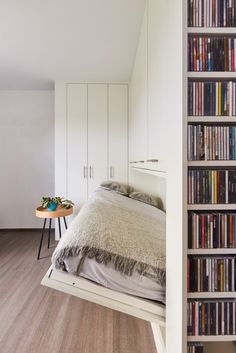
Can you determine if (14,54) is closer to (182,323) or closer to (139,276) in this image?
(139,276)

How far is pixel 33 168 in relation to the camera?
13.4 ft

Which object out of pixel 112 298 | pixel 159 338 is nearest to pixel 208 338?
pixel 112 298

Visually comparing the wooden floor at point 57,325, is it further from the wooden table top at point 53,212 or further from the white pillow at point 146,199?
the white pillow at point 146,199

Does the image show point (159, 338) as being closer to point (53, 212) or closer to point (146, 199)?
point (146, 199)

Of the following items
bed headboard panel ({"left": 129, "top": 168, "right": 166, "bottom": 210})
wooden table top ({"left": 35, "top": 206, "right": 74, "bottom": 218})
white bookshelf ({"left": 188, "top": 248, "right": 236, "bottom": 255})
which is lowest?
wooden table top ({"left": 35, "top": 206, "right": 74, "bottom": 218})

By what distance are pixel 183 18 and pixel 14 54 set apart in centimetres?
247

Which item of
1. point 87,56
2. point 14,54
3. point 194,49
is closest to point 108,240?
point 194,49

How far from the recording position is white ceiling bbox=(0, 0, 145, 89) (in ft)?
6.13

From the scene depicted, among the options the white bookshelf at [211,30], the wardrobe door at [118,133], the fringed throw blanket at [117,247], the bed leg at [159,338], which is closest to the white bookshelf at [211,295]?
the fringed throw blanket at [117,247]

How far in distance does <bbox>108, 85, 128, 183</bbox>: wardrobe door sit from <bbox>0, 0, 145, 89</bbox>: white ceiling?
0.23 metres

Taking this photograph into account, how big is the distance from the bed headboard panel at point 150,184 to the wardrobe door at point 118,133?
20cm

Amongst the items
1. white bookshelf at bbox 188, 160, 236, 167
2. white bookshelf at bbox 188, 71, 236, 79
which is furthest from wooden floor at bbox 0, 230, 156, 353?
white bookshelf at bbox 188, 71, 236, 79

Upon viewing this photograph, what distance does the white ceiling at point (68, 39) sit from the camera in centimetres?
187

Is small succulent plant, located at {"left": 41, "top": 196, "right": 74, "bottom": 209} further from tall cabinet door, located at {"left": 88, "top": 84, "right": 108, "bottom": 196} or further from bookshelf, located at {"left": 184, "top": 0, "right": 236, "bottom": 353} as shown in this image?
bookshelf, located at {"left": 184, "top": 0, "right": 236, "bottom": 353}
